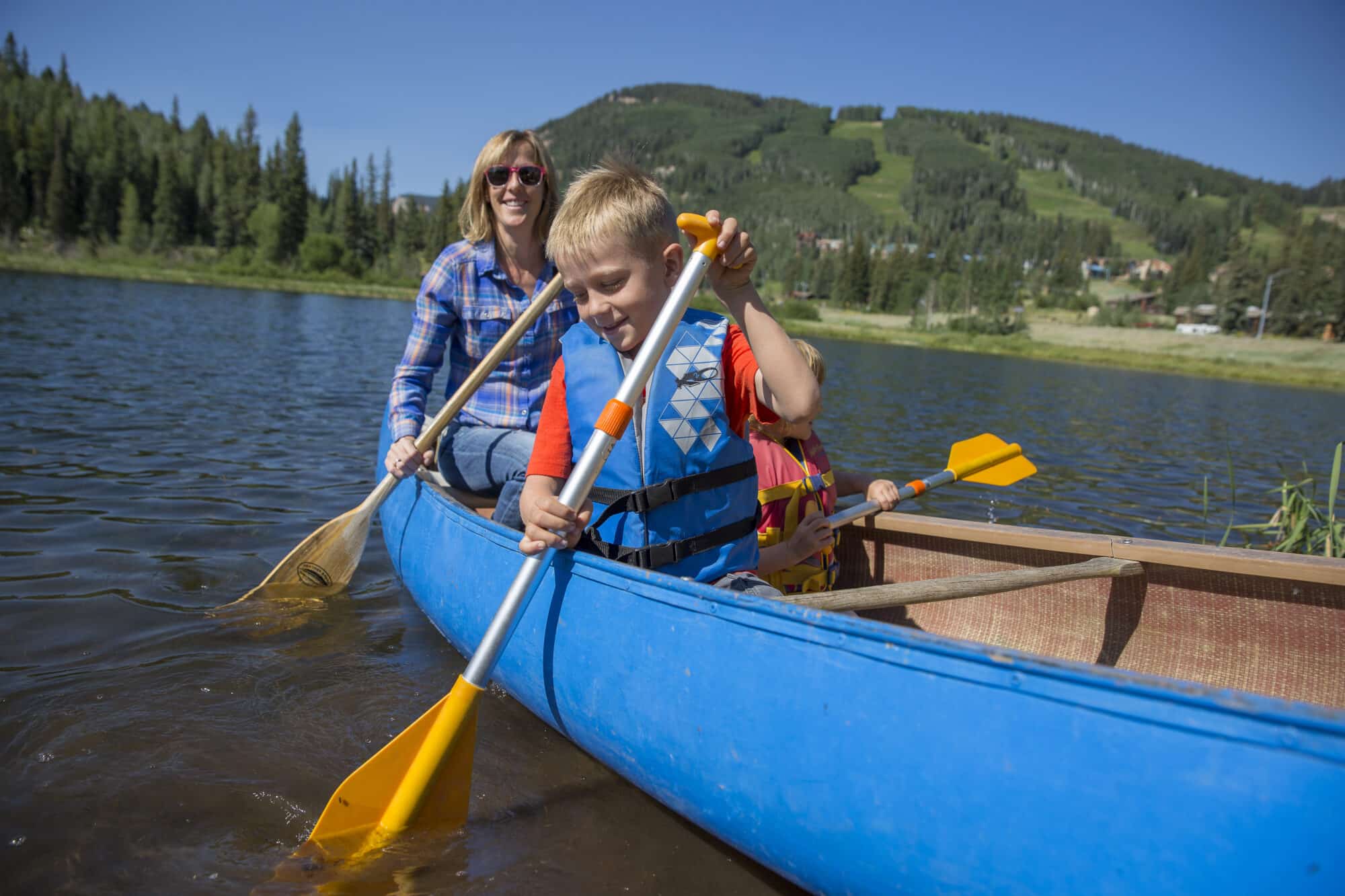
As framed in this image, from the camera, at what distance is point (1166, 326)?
73750 millimetres

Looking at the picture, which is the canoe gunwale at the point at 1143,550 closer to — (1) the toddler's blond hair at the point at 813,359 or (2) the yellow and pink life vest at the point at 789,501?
(2) the yellow and pink life vest at the point at 789,501

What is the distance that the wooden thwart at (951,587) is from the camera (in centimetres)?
235

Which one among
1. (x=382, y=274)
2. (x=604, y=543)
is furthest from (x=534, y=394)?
(x=382, y=274)

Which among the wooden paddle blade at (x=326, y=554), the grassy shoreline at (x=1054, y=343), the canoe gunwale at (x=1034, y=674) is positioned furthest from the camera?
the grassy shoreline at (x=1054, y=343)

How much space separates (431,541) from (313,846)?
4.73 feet

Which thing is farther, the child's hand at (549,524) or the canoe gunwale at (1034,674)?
the child's hand at (549,524)

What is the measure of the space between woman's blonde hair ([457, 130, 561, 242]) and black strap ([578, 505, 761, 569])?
1.95 metres

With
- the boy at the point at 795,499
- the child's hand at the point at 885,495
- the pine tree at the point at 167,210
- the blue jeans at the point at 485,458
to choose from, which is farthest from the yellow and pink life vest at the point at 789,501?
the pine tree at the point at 167,210

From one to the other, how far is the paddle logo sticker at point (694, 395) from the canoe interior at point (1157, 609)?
144 centimetres

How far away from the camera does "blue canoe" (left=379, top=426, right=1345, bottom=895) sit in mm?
1340

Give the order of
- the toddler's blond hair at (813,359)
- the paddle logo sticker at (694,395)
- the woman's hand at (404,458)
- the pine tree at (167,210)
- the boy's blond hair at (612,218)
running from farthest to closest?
the pine tree at (167,210) < the woman's hand at (404,458) < the toddler's blond hair at (813,359) < the paddle logo sticker at (694,395) < the boy's blond hair at (612,218)

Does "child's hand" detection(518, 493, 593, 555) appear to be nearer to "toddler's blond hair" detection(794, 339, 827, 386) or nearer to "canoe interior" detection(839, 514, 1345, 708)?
"toddler's blond hair" detection(794, 339, 827, 386)

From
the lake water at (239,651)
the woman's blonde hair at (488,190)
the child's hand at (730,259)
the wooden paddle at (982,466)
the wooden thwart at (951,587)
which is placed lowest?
the lake water at (239,651)

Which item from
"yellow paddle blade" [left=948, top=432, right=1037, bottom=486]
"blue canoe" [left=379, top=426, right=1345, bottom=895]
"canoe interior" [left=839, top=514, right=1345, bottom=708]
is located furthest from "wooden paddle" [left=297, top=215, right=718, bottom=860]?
"yellow paddle blade" [left=948, top=432, right=1037, bottom=486]
